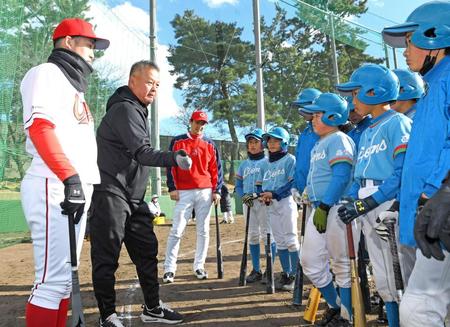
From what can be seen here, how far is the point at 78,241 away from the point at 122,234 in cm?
93

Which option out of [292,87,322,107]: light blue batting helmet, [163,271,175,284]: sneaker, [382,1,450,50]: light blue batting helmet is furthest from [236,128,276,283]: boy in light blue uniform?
[382,1,450,50]: light blue batting helmet

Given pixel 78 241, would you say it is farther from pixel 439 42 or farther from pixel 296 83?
pixel 296 83

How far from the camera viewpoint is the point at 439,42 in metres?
2.17

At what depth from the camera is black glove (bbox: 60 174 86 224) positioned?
8.27ft

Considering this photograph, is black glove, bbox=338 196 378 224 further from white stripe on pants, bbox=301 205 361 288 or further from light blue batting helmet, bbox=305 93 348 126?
light blue batting helmet, bbox=305 93 348 126

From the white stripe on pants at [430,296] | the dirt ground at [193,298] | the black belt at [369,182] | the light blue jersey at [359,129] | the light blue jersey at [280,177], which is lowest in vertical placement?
the dirt ground at [193,298]

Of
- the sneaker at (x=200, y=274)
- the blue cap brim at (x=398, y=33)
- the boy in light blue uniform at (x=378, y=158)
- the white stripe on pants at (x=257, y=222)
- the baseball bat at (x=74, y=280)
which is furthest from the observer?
the white stripe on pants at (x=257, y=222)

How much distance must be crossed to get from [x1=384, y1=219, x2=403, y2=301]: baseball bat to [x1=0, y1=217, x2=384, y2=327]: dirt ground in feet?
3.85

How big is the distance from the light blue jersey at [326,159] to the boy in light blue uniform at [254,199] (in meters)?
1.82

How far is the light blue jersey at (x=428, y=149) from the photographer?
78.5 inches

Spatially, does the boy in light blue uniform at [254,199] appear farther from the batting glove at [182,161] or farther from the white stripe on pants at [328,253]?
the batting glove at [182,161]

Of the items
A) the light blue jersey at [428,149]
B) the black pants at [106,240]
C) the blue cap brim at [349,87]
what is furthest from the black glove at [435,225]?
the black pants at [106,240]

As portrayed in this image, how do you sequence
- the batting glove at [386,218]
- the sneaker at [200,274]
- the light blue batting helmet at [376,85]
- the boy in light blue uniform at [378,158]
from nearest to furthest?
the batting glove at [386,218] → the boy in light blue uniform at [378,158] → the light blue batting helmet at [376,85] → the sneaker at [200,274]

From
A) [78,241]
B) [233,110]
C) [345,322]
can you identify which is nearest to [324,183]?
[345,322]
